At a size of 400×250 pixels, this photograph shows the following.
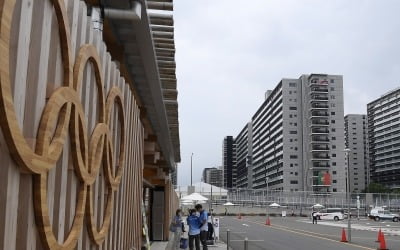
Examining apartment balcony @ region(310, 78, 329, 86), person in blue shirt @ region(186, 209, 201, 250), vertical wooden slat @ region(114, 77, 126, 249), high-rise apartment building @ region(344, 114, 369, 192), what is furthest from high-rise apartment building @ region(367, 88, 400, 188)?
vertical wooden slat @ region(114, 77, 126, 249)

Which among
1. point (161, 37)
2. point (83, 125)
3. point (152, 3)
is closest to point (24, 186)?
point (83, 125)

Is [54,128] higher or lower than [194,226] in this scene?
higher

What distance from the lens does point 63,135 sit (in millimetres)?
2697

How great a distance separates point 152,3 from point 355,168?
7379 inches

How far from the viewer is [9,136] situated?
2.02 meters

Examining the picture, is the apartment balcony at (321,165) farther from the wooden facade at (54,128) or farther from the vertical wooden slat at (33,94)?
the vertical wooden slat at (33,94)

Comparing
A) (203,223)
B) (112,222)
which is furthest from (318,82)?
(112,222)

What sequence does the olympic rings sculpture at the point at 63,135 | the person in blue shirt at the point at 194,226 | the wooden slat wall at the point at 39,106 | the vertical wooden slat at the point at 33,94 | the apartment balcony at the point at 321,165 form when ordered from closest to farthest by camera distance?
the olympic rings sculpture at the point at 63,135, the wooden slat wall at the point at 39,106, the vertical wooden slat at the point at 33,94, the person in blue shirt at the point at 194,226, the apartment balcony at the point at 321,165

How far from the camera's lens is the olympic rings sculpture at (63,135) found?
200cm

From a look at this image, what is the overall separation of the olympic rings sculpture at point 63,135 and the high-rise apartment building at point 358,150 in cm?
17941

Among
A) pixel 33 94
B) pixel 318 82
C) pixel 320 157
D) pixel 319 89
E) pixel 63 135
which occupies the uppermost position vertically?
pixel 318 82

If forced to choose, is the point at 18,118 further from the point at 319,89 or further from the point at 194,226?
the point at 319,89

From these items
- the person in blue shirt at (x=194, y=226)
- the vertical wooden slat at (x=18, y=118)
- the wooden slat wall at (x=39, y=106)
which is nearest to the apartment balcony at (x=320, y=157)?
the person in blue shirt at (x=194, y=226)

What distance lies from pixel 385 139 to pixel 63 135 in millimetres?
166331
